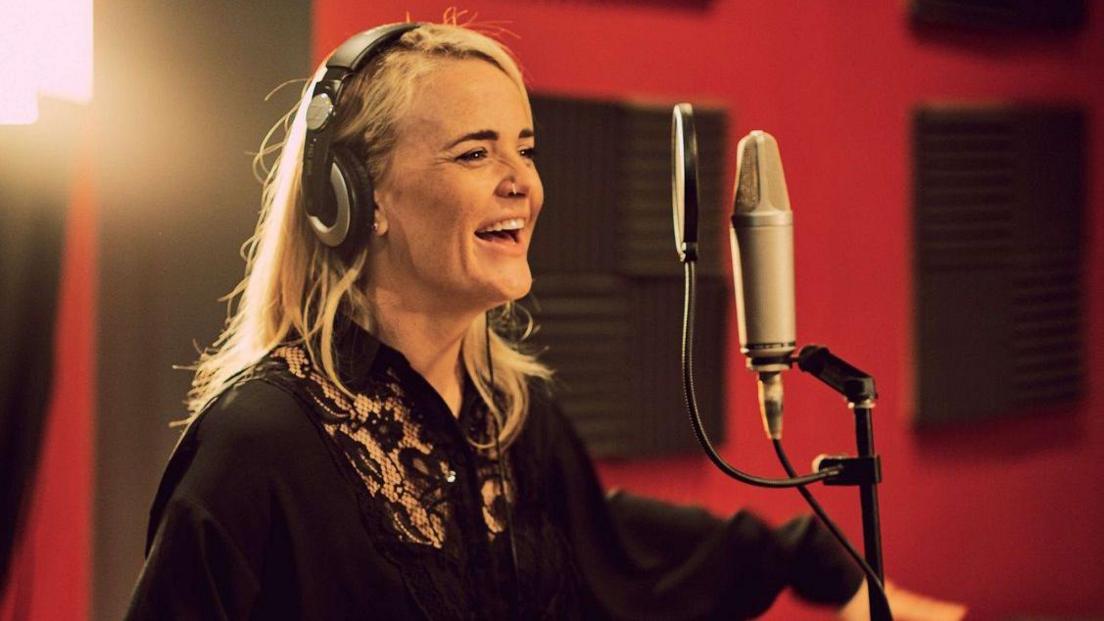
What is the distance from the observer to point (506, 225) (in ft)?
4.89

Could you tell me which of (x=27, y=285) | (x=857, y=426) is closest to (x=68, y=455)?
(x=27, y=285)

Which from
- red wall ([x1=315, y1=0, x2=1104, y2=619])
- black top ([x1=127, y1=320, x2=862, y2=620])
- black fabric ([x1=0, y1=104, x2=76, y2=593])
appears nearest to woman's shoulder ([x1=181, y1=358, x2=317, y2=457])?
black top ([x1=127, y1=320, x2=862, y2=620])

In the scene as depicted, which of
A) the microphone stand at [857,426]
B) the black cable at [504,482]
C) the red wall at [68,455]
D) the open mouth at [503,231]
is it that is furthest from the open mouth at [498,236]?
the red wall at [68,455]

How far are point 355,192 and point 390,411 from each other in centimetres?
26

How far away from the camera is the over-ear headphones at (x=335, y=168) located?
145cm

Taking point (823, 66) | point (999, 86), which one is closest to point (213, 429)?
point (823, 66)

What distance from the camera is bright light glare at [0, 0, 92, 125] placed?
1.56m

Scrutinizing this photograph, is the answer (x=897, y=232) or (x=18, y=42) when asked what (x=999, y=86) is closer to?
(x=897, y=232)

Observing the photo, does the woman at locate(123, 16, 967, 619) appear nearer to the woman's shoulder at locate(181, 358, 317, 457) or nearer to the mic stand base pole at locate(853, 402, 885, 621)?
the woman's shoulder at locate(181, 358, 317, 457)

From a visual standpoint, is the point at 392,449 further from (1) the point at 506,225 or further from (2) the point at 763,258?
(2) the point at 763,258

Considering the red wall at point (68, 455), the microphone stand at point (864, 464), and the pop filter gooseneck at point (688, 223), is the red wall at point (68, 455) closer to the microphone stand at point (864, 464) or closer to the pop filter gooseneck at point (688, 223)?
the pop filter gooseneck at point (688, 223)

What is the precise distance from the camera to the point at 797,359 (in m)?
1.20

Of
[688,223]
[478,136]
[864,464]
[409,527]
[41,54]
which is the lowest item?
[409,527]

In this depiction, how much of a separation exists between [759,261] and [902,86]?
185 cm
